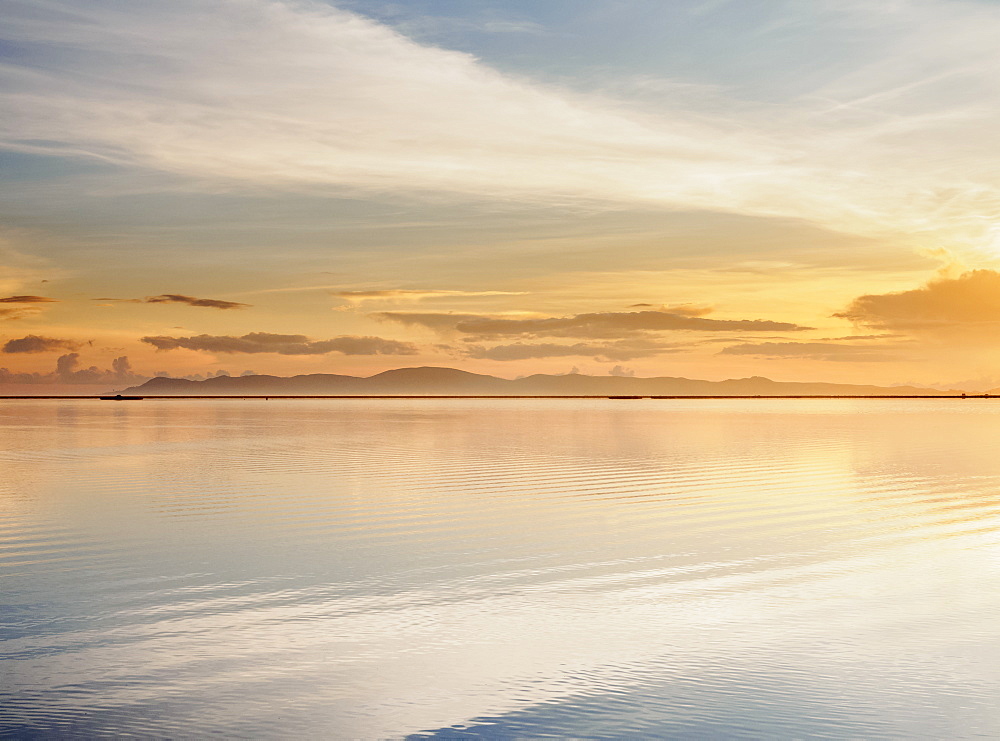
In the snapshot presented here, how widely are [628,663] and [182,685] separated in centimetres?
465

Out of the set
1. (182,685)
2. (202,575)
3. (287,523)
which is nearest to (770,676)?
(182,685)

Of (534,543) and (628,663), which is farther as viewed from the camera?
(534,543)

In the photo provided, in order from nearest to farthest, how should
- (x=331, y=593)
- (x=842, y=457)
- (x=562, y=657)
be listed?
(x=562, y=657) → (x=331, y=593) → (x=842, y=457)

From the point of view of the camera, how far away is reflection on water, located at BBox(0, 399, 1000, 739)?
8422mm

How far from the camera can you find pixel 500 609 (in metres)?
12.4

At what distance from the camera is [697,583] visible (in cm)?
1386

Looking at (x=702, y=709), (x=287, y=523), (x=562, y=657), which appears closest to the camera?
(x=702, y=709)

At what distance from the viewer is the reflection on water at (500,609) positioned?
8422mm

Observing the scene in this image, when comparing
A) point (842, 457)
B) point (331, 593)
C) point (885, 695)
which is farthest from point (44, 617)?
point (842, 457)

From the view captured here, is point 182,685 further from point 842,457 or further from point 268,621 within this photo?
point 842,457

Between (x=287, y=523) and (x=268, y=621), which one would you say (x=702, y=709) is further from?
(x=287, y=523)

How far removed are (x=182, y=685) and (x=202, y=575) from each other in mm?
5603

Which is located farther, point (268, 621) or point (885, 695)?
point (268, 621)

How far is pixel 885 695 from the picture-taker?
8.88 metres
